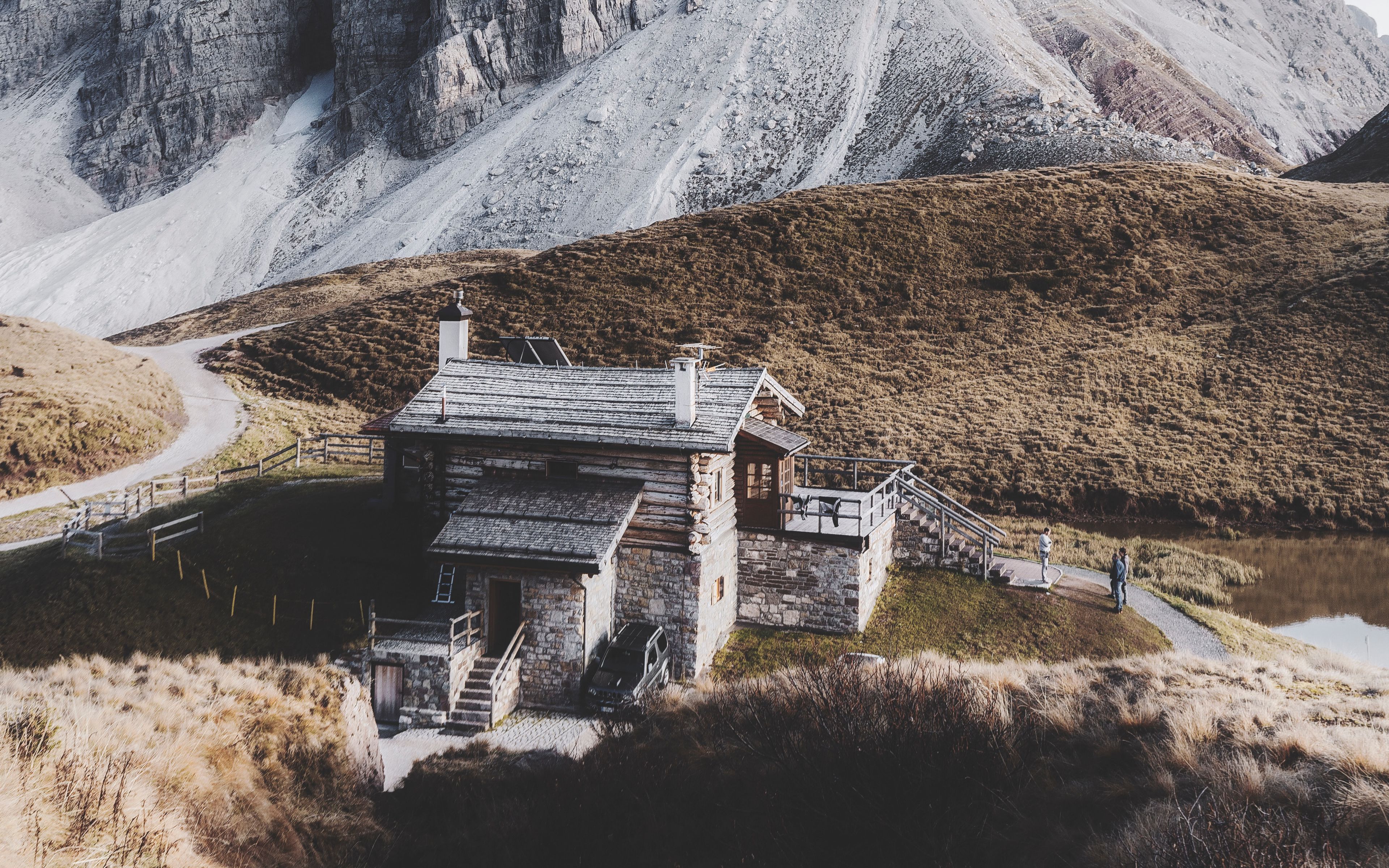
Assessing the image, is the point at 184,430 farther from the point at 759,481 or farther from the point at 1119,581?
the point at 1119,581

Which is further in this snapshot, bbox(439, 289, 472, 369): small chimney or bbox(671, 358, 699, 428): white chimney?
bbox(439, 289, 472, 369): small chimney

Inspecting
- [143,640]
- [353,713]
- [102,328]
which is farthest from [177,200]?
[353,713]

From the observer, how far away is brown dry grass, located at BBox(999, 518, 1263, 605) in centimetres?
2397

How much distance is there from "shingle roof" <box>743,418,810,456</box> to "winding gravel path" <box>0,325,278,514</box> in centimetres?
2436

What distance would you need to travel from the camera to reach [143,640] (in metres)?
17.6

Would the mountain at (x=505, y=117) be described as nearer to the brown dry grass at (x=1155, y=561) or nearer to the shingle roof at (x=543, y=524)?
the brown dry grass at (x=1155, y=561)

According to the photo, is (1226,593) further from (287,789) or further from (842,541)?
(287,789)

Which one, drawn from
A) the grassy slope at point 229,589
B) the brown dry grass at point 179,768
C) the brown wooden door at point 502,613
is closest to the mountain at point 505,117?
the grassy slope at point 229,589

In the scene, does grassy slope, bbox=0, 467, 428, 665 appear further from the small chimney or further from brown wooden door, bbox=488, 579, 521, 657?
the small chimney

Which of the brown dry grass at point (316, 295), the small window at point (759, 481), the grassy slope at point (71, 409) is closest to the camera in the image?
the small window at point (759, 481)

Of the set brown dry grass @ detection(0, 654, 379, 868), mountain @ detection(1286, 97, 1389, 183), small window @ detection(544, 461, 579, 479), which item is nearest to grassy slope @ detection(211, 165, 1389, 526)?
mountain @ detection(1286, 97, 1389, 183)

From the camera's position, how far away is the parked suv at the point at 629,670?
1570 cm

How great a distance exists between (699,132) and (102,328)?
75247mm

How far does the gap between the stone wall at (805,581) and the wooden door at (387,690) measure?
8.07m
